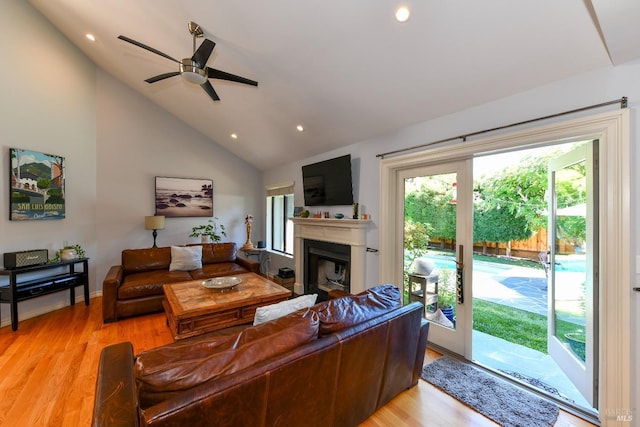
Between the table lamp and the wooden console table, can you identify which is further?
the table lamp

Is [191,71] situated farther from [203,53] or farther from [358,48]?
[358,48]

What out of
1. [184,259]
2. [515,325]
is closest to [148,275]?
[184,259]

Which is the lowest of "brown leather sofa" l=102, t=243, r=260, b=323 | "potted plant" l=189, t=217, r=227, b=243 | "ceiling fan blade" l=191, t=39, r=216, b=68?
"brown leather sofa" l=102, t=243, r=260, b=323

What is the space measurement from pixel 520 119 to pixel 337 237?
8.00 ft

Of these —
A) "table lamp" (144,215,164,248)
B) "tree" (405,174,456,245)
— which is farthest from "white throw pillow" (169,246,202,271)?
"tree" (405,174,456,245)

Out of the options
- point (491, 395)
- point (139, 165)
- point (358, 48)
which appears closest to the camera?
point (491, 395)

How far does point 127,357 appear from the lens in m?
1.48

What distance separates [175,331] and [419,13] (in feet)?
10.9

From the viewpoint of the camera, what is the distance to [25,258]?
3256 mm

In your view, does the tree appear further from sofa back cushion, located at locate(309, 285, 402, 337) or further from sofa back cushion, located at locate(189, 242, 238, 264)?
sofa back cushion, located at locate(189, 242, 238, 264)

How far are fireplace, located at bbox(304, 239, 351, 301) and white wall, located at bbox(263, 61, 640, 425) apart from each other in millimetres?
530

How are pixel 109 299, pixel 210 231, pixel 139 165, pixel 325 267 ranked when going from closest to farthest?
pixel 109 299, pixel 325 267, pixel 139 165, pixel 210 231

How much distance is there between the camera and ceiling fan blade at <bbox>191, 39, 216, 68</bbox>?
7.35 ft

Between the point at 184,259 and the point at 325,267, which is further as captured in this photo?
the point at 325,267
